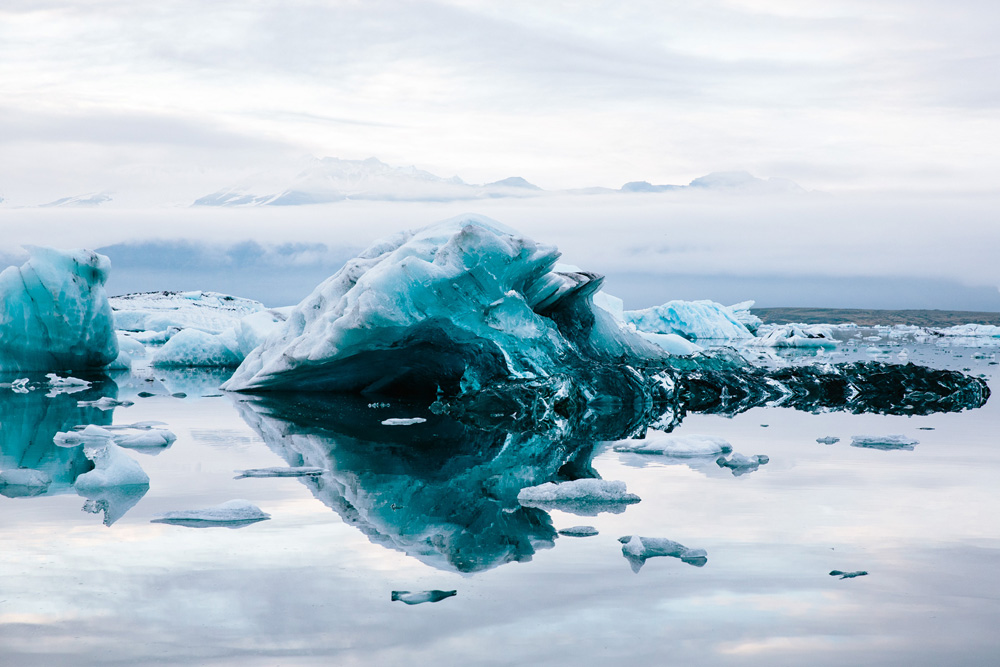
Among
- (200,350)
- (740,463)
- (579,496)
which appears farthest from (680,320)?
(579,496)

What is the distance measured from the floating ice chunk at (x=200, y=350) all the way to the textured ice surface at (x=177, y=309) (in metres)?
9.50

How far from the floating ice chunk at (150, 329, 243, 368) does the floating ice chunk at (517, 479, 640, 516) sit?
12031 mm

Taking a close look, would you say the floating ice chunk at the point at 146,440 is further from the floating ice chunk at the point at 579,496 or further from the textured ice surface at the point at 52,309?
the textured ice surface at the point at 52,309

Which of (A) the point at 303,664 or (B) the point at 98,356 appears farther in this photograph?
(B) the point at 98,356

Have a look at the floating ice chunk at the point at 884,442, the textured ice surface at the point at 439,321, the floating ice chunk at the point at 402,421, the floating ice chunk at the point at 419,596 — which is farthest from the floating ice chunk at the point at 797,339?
the floating ice chunk at the point at 419,596

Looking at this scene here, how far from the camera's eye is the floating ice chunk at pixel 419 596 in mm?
2520

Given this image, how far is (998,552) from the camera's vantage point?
125 inches

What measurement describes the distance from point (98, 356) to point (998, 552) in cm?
1325

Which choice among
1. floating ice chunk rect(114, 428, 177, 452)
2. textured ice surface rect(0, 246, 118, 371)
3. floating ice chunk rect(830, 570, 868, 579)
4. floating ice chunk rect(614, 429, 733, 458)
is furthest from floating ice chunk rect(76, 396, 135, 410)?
floating ice chunk rect(830, 570, 868, 579)

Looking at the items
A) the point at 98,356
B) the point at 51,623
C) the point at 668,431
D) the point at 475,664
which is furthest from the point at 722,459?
the point at 98,356

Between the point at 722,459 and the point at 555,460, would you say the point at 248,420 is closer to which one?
the point at 555,460

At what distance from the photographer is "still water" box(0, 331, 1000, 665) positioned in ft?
7.32

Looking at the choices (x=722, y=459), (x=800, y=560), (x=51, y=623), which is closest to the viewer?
(x=51, y=623)

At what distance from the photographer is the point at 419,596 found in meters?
2.54
